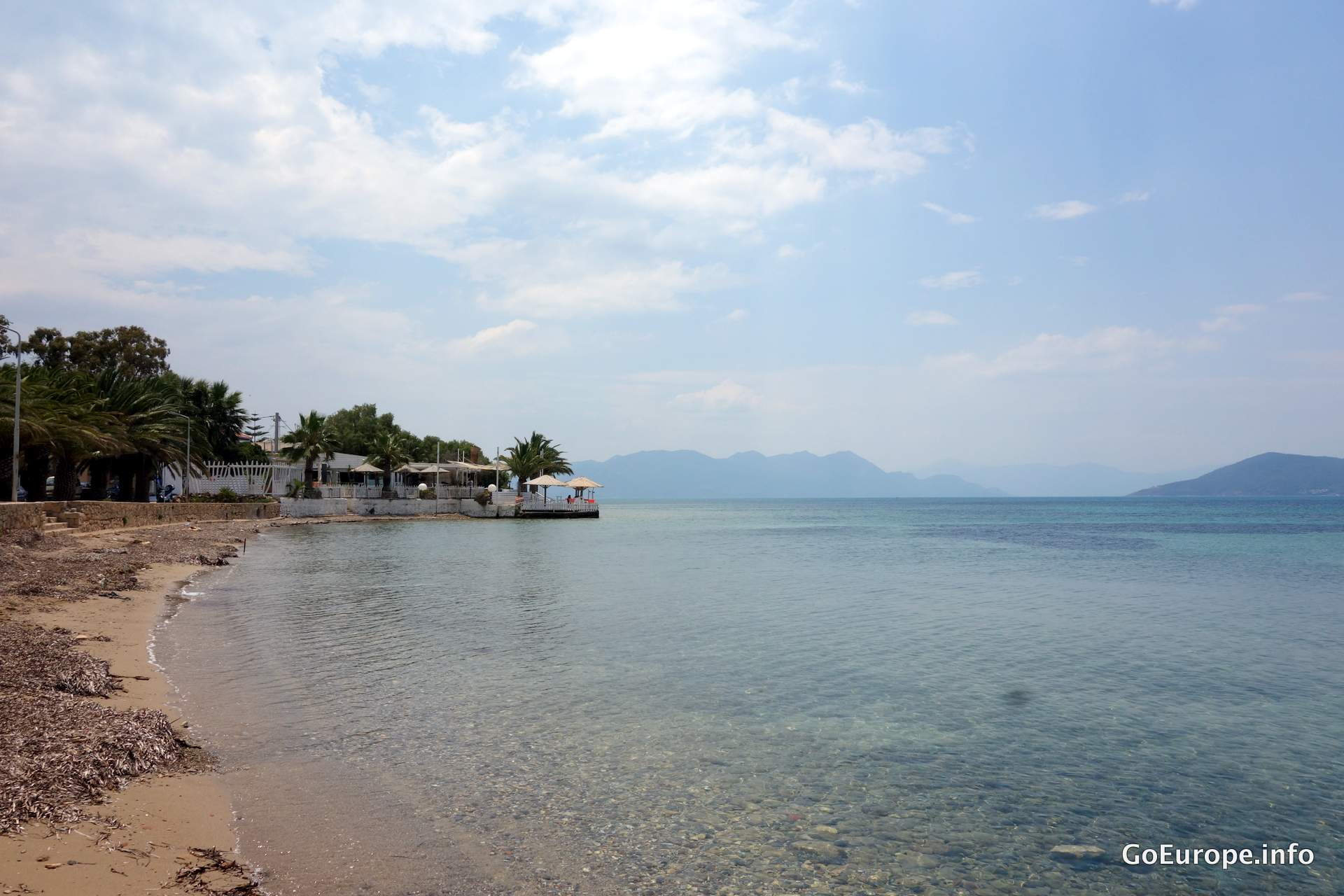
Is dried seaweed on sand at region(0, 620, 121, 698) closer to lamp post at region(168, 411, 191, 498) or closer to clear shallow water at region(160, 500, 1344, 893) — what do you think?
clear shallow water at region(160, 500, 1344, 893)

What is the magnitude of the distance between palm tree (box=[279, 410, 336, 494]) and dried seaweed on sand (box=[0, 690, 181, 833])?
5311 cm

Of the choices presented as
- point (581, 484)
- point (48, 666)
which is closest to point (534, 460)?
point (581, 484)

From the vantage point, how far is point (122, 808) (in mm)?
5562

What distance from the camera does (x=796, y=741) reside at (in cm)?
830

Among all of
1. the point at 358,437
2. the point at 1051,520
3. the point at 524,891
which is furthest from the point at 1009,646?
the point at 358,437

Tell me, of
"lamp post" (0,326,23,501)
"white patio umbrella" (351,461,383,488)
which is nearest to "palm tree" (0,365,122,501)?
"lamp post" (0,326,23,501)

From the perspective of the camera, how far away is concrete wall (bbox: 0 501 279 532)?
22.6 metres

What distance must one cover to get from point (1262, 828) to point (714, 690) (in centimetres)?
571

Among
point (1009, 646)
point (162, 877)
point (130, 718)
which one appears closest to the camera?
point (162, 877)

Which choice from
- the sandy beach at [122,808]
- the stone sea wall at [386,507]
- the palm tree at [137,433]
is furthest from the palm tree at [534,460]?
the sandy beach at [122,808]

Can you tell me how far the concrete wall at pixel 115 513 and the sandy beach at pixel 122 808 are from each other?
22.6 ft

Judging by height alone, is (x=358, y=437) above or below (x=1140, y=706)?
above

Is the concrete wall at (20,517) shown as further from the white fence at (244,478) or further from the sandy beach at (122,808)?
the white fence at (244,478)

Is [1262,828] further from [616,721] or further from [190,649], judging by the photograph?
[190,649]
